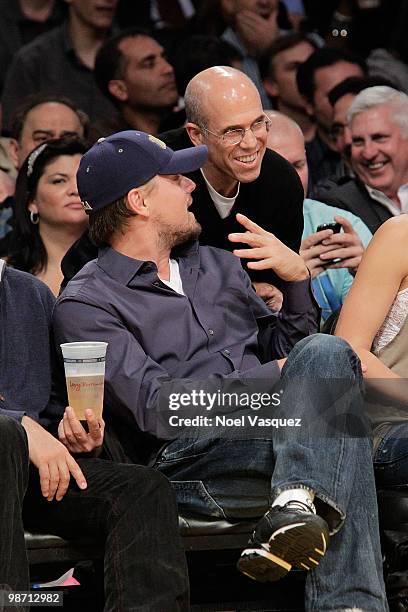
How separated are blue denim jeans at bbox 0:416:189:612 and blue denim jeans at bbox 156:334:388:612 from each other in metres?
0.24

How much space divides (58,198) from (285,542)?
88.6 inches

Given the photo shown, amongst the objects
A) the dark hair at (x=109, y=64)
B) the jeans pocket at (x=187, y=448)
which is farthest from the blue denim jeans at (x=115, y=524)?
the dark hair at (x=109, y=64)

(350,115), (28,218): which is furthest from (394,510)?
(350,115)

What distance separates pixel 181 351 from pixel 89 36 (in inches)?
151

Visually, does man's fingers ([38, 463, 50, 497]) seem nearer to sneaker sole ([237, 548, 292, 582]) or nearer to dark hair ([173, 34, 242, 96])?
sneaker sole ([237, 548, 292, 582])

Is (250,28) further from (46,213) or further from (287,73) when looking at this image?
(46,213)

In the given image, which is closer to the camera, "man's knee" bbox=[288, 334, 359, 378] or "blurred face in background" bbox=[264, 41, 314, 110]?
"man's knee" bbox=[288, 334, 359, 378]

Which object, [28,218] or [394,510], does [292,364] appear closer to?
[394,510]

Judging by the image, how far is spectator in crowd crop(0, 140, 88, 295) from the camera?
4855 millimetres

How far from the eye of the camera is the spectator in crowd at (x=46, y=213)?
4855 millimetres

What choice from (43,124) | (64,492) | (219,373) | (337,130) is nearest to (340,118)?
(337,130)

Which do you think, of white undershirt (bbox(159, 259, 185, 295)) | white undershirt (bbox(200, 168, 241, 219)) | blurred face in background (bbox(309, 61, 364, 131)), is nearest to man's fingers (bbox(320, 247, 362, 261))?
white undershirt (bbox(200, 168, 241, 219))

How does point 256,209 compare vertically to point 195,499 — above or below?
above

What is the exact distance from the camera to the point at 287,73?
722cm
